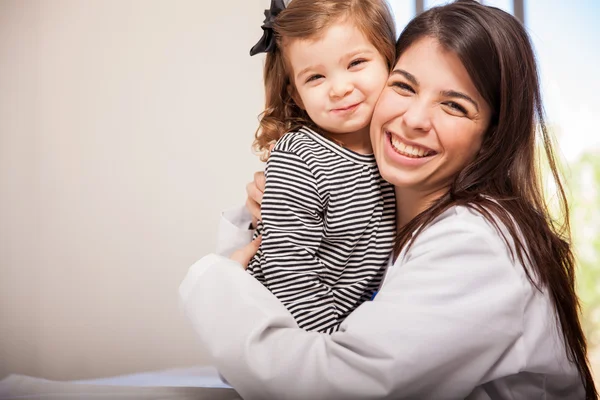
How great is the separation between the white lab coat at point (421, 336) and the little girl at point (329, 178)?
130mm

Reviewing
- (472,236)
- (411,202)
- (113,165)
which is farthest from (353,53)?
(113,165)

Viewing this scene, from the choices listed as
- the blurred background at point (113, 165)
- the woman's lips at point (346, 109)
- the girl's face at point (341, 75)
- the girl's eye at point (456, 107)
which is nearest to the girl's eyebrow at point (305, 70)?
the girl's face at point (341, 75)

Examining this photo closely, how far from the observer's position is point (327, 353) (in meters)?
1.18

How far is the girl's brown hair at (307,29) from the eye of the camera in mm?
1489

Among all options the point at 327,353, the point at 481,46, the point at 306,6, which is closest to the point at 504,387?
the point at 327,353

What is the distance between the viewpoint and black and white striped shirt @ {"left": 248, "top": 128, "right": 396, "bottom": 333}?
1.38 metres

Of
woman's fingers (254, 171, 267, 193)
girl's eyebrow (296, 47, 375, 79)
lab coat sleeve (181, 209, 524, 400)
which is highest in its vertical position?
girl's eyebrow (296, 47, 375, 79)

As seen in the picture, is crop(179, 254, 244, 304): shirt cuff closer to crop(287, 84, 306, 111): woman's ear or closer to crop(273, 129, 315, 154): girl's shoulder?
crop(273, 129, 315, 154): girl's shoulder

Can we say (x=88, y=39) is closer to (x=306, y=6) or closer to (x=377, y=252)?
(x=306, y=6)

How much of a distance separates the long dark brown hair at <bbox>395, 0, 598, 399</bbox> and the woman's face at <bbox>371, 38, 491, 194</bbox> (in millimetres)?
30

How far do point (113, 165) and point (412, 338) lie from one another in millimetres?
1917

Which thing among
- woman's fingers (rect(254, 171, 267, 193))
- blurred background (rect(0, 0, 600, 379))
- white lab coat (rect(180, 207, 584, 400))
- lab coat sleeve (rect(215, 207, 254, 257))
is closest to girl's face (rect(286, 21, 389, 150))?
woman's fingers (rect(254, 171, 267, 193))

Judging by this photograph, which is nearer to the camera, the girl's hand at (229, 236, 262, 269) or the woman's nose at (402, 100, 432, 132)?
the woman's nose at (402, 100, 432, 132)

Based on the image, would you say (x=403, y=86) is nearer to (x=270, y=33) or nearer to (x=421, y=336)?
(x=270, y=33)
